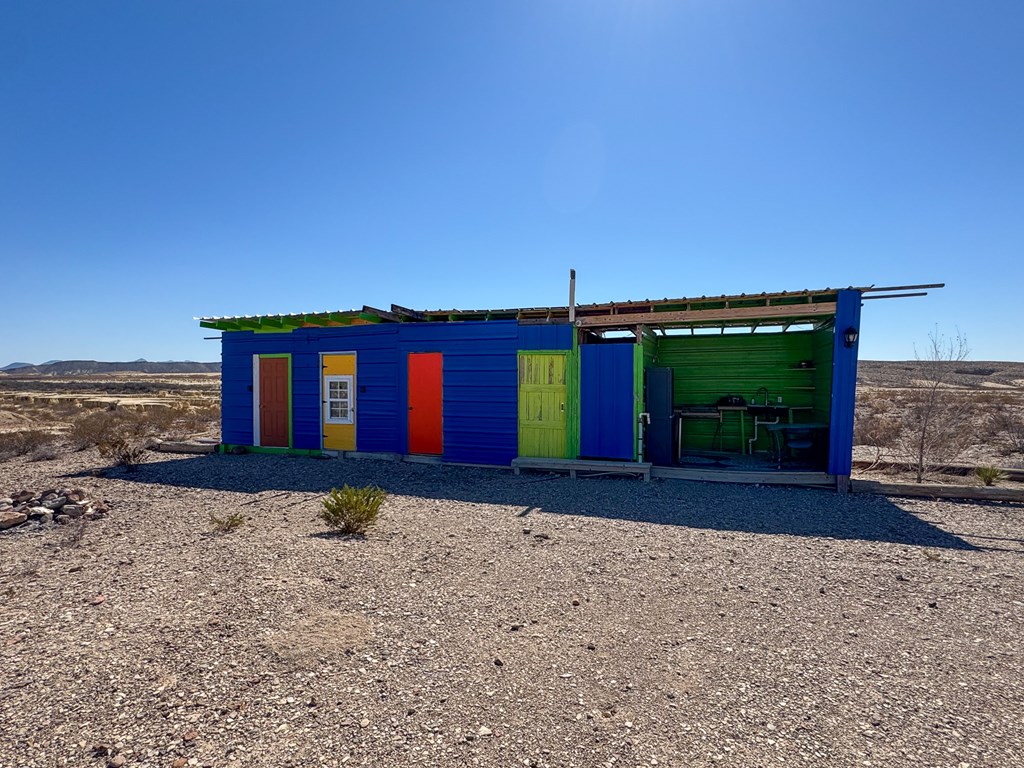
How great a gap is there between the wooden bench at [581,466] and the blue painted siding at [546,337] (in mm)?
2181

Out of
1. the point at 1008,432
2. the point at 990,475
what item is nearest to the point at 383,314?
the point at 990,475

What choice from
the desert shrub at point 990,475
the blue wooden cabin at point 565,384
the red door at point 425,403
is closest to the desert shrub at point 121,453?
the blue wooden cabin at point 565,384

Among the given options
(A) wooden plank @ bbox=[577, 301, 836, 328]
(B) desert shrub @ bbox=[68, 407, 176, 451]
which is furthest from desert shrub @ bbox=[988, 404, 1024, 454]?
(B) desert shrub @ bbox=[68, 407, 176, 451]

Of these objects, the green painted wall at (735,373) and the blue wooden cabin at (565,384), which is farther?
the green painted wall at (735,373)

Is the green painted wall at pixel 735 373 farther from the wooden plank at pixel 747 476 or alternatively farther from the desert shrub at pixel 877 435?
the wooden plank at pixel 747 476

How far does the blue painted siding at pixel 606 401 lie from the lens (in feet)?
32.0

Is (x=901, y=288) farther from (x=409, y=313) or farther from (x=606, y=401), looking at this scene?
(x=409, y=313)

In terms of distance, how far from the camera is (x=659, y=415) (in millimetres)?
10531

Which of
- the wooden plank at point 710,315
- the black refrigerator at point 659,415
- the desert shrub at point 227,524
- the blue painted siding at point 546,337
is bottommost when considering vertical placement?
the desert shrub at point 227,524

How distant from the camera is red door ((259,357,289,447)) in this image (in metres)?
12.3

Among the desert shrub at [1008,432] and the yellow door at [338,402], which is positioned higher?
the yellow door at [338,402]

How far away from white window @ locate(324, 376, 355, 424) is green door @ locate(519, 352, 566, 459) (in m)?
4.05

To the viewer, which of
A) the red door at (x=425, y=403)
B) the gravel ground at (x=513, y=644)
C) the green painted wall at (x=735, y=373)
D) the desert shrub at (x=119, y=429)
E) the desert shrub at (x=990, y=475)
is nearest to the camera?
the gravel ground at (x=513, y=644)

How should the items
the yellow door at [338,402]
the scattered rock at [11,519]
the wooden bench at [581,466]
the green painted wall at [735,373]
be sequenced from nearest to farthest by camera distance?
the scattered rock at [11,519] → the wooden bench at [581,466] → the yellow door at [338,402] → the green painted wall at [735,373]
